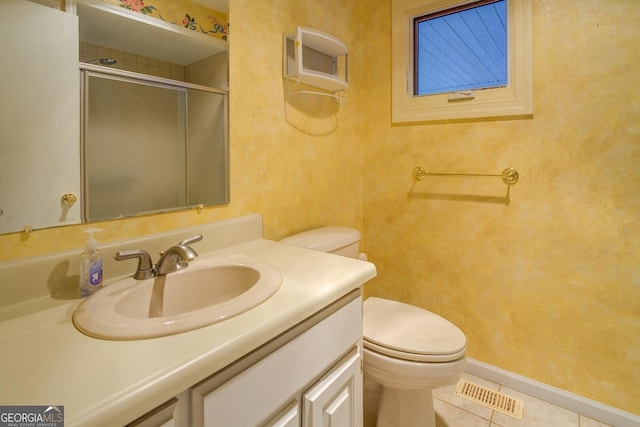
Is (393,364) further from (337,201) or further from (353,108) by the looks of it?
(353,108)

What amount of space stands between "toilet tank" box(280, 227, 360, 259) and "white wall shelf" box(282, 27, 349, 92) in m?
0.72

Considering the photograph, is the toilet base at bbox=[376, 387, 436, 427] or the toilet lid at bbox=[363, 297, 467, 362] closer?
the toilet lid at bbox=[363, 297, 467, 362]

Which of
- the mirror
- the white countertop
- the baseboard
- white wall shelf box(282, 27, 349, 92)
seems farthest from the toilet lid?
white wall shelf box(282, 27, 349, 92)

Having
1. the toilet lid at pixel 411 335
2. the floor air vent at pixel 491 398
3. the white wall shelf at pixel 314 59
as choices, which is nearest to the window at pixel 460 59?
the white wall shelf at pixel 314 59

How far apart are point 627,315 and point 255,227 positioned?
62.6 inches

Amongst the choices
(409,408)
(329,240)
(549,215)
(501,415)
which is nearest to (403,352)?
(409,408)

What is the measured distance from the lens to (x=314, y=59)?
156 cm

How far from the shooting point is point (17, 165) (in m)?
0.75

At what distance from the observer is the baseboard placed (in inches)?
53.3

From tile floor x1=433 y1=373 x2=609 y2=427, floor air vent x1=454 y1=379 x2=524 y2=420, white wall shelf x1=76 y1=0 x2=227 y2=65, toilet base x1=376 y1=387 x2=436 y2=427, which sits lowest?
tile floor x1=433 y1=373 x2=609 y2=427

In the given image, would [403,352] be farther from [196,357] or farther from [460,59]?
[460,59]

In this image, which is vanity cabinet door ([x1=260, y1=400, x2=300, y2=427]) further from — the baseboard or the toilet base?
the baseboard

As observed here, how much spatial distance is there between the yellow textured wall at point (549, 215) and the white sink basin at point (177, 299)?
3.84 feet

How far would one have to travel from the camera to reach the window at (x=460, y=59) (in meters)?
1.47
